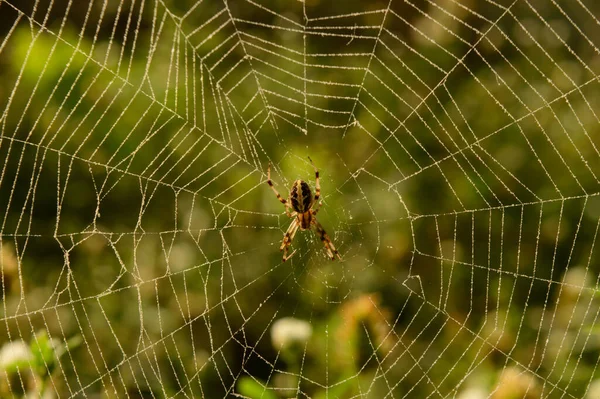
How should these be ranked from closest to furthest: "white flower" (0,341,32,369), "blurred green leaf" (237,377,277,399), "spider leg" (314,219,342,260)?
"white flower" (0,341,32,369) → "blurred green leaf" (237,377,277,399) → "spider leg" (314,219,342,260)

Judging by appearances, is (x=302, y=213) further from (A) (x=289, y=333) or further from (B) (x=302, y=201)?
(A) (x=289, y=333)

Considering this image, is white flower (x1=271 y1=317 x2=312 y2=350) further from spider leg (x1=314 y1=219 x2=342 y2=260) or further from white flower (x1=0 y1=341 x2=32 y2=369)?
spider leg (x1=314 y1=219 x2=342 y2=260)

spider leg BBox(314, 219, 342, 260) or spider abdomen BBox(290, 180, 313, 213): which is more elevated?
spider abdomen BBox(290, 180, 313, 213)

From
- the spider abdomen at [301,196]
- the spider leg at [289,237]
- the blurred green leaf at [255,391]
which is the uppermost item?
the spider abdomen at [301,196]

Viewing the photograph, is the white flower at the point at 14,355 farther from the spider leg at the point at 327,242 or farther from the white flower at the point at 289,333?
the spider leg at the point at 327,242

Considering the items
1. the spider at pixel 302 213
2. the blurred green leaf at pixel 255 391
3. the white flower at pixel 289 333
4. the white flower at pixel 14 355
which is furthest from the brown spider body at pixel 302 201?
the white flower at pixel 14 355

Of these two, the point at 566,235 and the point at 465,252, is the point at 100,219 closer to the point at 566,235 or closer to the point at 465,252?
the point at 465,252

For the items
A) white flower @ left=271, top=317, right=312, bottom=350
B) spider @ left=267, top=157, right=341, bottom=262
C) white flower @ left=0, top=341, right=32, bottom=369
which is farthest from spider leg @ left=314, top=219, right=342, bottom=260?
white flower @ left=0, top=341, right=32, bottom=369
